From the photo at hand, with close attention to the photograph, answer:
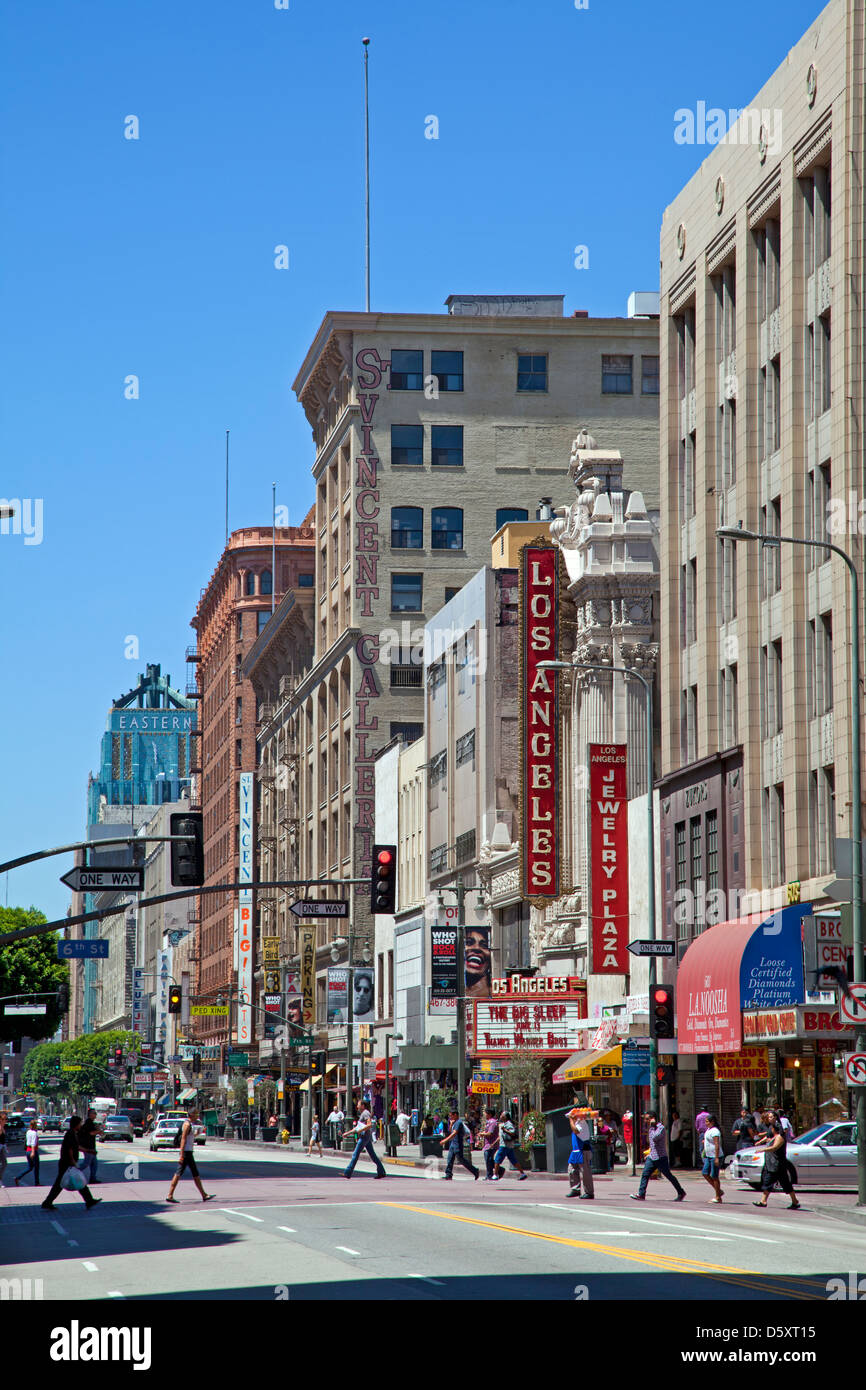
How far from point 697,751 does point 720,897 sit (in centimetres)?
469

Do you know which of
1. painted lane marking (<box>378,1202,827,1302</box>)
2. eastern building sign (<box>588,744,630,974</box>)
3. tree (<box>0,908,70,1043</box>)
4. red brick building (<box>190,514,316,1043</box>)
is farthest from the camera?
red brick building (<box>190,514,316,1043</box>)

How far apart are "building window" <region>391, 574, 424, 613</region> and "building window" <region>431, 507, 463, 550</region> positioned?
2357mm

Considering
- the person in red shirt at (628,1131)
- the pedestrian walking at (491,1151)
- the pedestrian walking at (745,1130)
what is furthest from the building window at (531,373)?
the pedestrian walking at (745,1130)

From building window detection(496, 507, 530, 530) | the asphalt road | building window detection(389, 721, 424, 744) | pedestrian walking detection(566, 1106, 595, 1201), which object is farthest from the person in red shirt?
building window detection(496, 507, 530, 530)

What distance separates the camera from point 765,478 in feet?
156

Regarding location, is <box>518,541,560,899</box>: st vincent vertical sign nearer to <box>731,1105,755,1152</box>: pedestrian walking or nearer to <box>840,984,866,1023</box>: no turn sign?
<box>731,1105,755,1152</box>: pedestrian walking

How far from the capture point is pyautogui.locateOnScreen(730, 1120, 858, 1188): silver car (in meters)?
41.8

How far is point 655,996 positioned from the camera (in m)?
40.3

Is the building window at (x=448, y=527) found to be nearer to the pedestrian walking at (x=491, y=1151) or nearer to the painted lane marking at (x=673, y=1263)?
the pedestrian walking at (x=491, y=1151)

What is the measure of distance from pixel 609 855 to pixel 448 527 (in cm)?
4127

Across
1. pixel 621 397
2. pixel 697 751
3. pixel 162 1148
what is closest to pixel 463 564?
pixel 621 397

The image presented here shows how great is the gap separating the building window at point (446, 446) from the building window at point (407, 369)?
2647mm

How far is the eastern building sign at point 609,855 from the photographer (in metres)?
55.1

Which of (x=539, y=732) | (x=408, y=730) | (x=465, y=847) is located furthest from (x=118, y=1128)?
(x=539, y=732)
